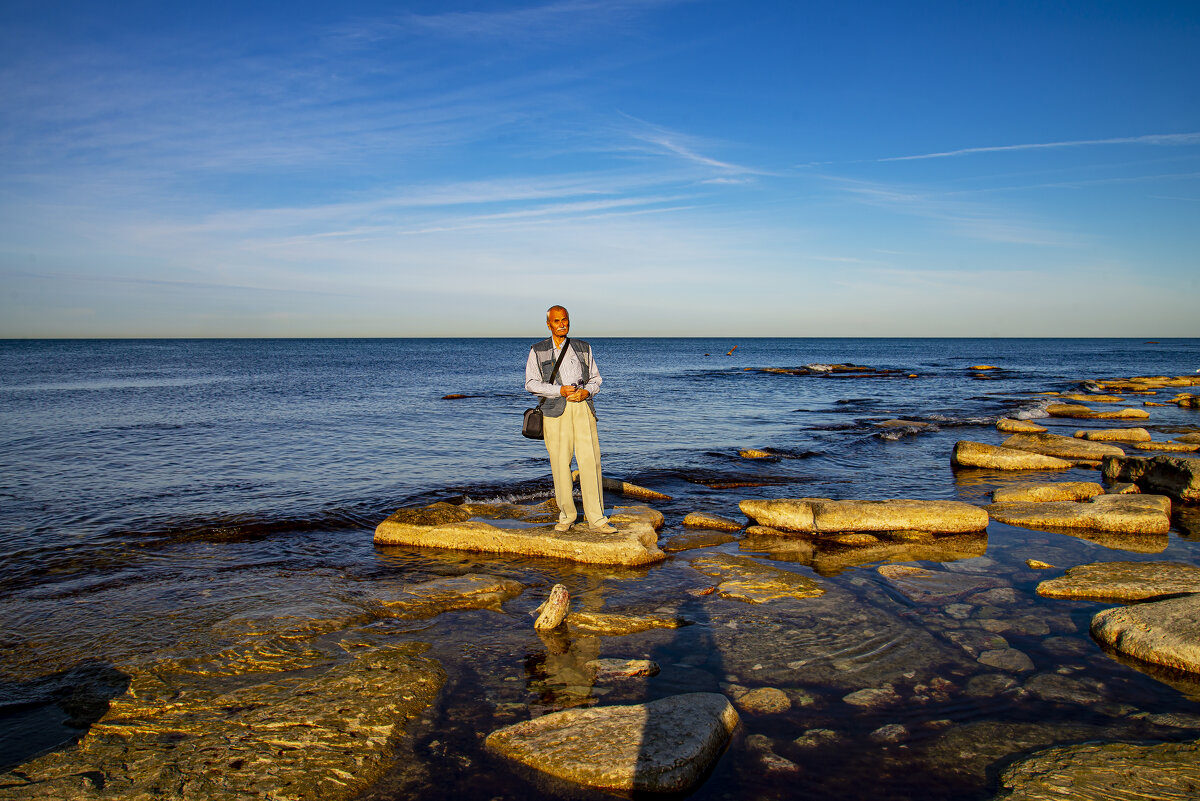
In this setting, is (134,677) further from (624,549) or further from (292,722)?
(624,549)

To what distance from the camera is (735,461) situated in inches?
625

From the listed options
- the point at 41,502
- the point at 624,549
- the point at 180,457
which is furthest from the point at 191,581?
the point at 180,457

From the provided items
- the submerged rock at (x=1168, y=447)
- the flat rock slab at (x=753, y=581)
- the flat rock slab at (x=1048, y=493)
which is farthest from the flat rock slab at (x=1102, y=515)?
the submerged rock at (x=1168, y=447)

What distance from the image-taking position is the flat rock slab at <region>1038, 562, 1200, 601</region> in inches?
253

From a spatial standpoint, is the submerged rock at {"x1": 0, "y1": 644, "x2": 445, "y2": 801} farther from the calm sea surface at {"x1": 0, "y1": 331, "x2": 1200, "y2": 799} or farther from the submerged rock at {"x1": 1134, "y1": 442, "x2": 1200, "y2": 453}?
the submerged rock at {"x1": 1134, "y1": 442, "x2": 1200, "y2": 453}

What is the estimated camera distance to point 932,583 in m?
7.15

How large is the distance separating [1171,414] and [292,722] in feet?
96.3

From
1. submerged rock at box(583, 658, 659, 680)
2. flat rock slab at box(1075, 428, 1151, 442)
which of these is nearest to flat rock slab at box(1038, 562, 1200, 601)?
submerged rock at box(583, 658, 659, 680)

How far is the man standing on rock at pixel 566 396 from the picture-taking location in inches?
298

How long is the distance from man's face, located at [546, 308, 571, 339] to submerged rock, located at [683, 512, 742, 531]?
3.86 m

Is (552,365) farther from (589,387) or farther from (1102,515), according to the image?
(1102,515)

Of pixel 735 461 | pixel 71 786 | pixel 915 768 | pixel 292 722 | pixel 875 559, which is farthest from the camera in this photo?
pixel 735 461

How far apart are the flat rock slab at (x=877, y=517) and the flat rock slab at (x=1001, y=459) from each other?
18.1 feet

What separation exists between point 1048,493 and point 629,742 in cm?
961
